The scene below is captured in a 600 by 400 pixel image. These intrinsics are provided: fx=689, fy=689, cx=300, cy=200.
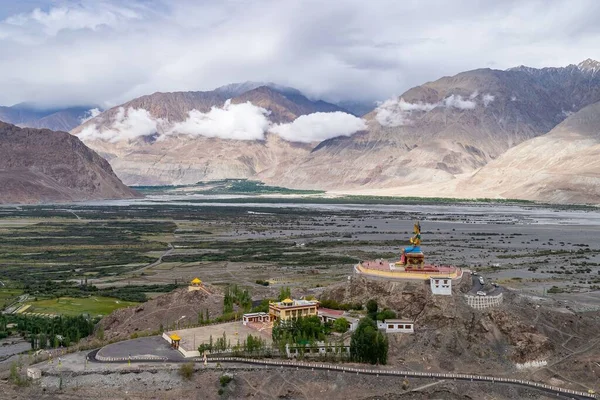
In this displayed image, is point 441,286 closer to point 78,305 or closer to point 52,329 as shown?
point 52,329

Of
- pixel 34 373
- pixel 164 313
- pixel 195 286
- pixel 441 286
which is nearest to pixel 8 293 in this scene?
pixel 195 286

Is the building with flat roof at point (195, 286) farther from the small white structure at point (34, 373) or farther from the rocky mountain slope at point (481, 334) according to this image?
the small white structure at point (34, 373)

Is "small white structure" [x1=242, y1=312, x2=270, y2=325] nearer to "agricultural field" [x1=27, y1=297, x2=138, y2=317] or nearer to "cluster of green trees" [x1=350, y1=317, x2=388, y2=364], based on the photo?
"cluster of green trees" [x1=350, y1=317, x2=388, y2=364]

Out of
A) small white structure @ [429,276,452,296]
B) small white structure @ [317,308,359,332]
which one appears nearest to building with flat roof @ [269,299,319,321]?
small white structure @ [317,308,359,332]

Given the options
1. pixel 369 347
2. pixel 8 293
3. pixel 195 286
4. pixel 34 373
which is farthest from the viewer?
pixel 8 293

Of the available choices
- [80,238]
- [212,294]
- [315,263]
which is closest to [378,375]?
A: [212,294]

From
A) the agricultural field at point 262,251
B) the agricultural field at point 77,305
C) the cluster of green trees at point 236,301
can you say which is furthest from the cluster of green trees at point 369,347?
the agricultural field at point 77,305

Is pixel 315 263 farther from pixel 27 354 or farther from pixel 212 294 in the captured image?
pixel 27 354
